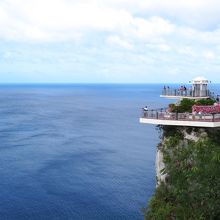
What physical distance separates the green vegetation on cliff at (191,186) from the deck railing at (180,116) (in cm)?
186

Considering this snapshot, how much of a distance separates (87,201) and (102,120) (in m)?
79.9

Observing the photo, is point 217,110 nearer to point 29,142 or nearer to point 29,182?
point 29,182

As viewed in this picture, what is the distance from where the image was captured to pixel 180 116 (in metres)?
34.8

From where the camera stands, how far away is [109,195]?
57750 millimetres

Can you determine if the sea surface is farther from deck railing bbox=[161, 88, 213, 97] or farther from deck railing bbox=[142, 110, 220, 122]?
deck railing bbox=[142, 110, 220, 122]

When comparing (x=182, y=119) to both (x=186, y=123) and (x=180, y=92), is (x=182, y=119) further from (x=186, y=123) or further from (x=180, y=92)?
(x=180, y=92)

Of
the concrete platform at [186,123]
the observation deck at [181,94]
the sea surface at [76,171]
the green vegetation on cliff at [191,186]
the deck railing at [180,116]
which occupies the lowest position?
→ the sea surface at [76,171]

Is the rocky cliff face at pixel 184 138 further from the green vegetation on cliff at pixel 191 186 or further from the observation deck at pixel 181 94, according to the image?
the observation deck at pixel 181 94

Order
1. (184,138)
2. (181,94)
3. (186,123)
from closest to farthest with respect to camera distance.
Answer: (186,123), (184,138), (181,94)

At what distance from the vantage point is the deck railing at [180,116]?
33.5m

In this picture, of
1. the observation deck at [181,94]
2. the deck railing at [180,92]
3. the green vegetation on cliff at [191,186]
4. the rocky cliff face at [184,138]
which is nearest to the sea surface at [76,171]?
the observation deck at [181,94]

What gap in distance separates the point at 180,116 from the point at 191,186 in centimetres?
984

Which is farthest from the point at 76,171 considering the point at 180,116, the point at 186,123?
the point at 186,123

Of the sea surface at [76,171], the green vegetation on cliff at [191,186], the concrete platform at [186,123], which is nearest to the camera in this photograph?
the green vegetation on cliff at [191,186]
